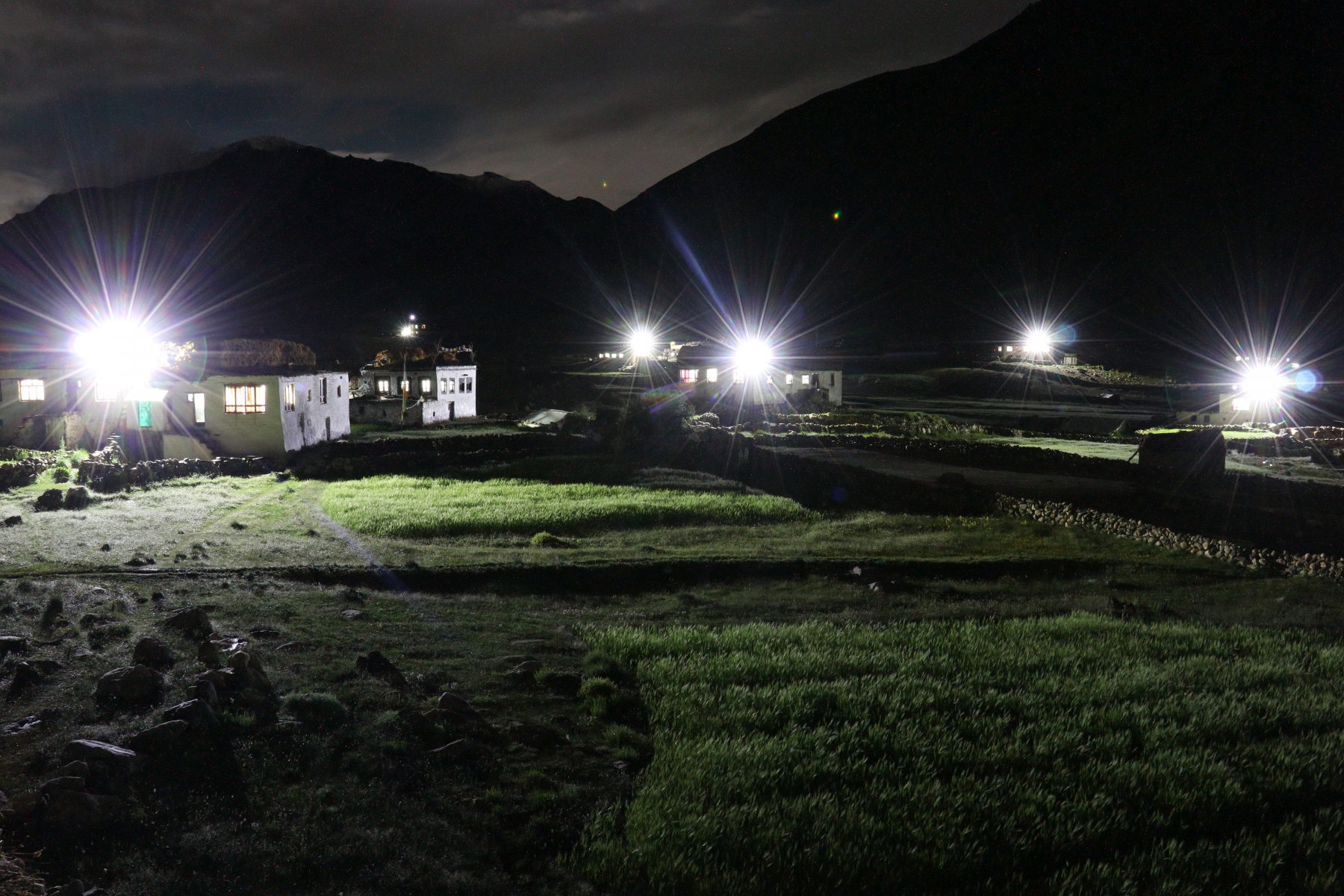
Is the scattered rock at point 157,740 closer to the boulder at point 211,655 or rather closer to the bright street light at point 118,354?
the boulder at point 211,655

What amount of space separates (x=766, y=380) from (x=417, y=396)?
3104cm

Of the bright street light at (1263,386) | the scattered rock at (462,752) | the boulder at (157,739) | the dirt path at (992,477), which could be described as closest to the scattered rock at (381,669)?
the scattered rock at (462,752)

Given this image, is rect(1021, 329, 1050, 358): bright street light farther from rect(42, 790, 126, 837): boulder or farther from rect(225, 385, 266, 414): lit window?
rect(42, 790, 126, 837): boulder

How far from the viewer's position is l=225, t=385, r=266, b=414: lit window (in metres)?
42.4

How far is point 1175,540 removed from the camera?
24.0m

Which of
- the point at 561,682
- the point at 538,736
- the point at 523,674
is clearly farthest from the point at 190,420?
the point at 538,736

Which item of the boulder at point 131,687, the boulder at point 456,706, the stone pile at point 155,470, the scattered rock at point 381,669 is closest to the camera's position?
the boulder at point 131,687

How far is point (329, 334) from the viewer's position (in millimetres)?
166000

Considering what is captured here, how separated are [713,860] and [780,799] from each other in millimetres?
1313

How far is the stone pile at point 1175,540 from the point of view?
21.0 meters

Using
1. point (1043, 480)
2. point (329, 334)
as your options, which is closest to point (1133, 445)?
point (1043, 480)

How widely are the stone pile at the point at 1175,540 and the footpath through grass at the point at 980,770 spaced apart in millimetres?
8148

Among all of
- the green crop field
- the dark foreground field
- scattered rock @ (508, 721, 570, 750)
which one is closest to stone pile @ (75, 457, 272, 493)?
the green crop field

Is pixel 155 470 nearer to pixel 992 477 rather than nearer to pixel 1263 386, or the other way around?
pixel 992 477
